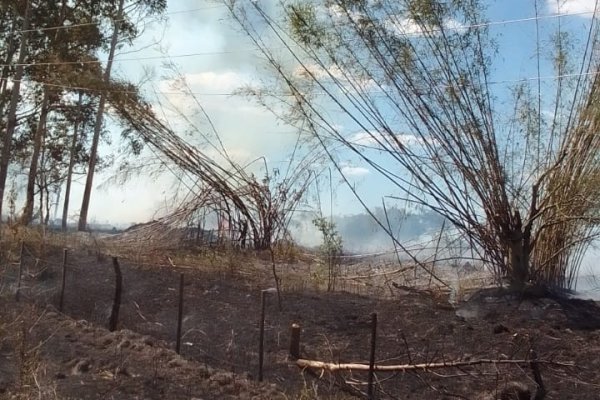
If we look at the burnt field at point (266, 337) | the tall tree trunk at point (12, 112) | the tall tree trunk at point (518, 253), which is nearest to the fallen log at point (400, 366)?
the burnt field at point (266, 337)

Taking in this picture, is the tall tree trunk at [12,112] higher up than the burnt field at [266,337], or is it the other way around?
the tall tree trunk at [12,112]

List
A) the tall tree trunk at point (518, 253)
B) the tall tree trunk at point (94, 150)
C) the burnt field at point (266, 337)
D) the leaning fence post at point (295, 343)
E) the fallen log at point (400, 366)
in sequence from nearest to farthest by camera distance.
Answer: the fallen log at point (400, 366), the burnt field at point (266, 337), the leaning fence post at point (295, 343), the tall tree trunk at point (518, 253), the tall tree trunk at point (94, 150)

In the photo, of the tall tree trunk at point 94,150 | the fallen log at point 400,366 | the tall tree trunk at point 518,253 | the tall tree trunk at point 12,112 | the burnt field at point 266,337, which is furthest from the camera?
the tall tree trunk at point 94,150

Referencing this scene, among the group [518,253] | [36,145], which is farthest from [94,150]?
[518,253]

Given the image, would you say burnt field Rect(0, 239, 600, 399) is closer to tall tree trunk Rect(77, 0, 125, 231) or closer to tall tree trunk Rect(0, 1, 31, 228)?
tall tree trunk Rect(0, 1, 31, 228)

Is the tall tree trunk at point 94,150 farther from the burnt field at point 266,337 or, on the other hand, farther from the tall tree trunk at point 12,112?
the burnt field at point 266,337

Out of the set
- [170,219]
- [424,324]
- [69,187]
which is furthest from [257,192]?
[69,187]

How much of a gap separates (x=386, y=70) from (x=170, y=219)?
4487 millimetres

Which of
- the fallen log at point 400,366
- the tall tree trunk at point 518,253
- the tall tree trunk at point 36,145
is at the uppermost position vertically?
the tall tree trunk at point 36,145

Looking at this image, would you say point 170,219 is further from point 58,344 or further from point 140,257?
point 58,344

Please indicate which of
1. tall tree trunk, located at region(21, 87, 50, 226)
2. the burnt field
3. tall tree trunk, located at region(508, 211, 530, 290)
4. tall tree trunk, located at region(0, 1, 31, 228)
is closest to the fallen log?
the burnt field

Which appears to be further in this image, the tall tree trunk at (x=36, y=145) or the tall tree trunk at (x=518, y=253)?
the tall tree trunk at (x=36, y=145)

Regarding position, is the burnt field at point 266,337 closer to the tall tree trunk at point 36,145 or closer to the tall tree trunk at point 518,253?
the tall tree trunk at point 518,253

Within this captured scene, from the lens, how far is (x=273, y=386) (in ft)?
16.8
